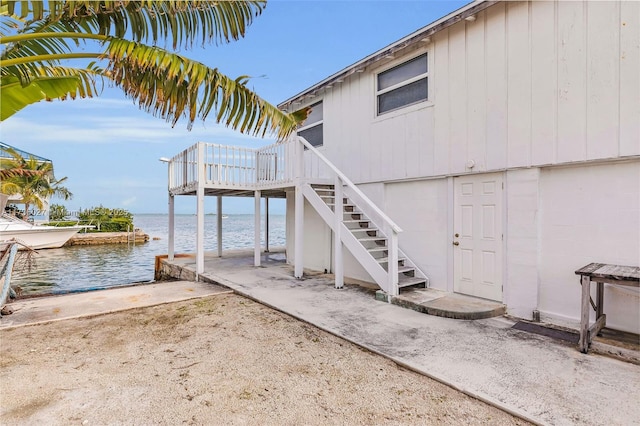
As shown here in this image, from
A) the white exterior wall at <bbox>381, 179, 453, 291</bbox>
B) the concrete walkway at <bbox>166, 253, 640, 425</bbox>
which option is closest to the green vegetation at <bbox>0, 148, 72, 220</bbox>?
the white exterior wall at <bbox>381, 179, 453, 291</bbox>

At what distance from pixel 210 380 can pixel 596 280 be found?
4.15 meters

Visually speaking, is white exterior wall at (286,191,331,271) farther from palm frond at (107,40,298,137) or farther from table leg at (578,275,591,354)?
table leg at (578,275,591,354)

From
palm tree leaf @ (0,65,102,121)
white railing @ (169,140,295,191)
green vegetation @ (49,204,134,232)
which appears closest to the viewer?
palm tree leaf @ (0,65,102,121)

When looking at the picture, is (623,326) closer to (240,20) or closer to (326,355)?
(326,355)

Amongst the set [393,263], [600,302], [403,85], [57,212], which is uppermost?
[403,85]

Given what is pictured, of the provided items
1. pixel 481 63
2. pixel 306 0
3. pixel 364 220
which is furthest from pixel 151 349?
pixel 306 0

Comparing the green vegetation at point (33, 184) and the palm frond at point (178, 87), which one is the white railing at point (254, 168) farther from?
the green vegetation at point (33, 184)

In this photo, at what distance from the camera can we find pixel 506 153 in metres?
5.00

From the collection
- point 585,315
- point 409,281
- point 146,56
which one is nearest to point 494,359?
point 585,315

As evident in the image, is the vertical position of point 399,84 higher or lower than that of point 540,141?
higher

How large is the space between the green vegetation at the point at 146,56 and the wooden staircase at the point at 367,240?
134 inches

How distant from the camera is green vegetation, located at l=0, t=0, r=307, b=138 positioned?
2803 millimetres

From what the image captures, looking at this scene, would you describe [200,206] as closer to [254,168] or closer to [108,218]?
[254,168]

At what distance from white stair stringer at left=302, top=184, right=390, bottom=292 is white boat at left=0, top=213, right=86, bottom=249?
18.2 meters
